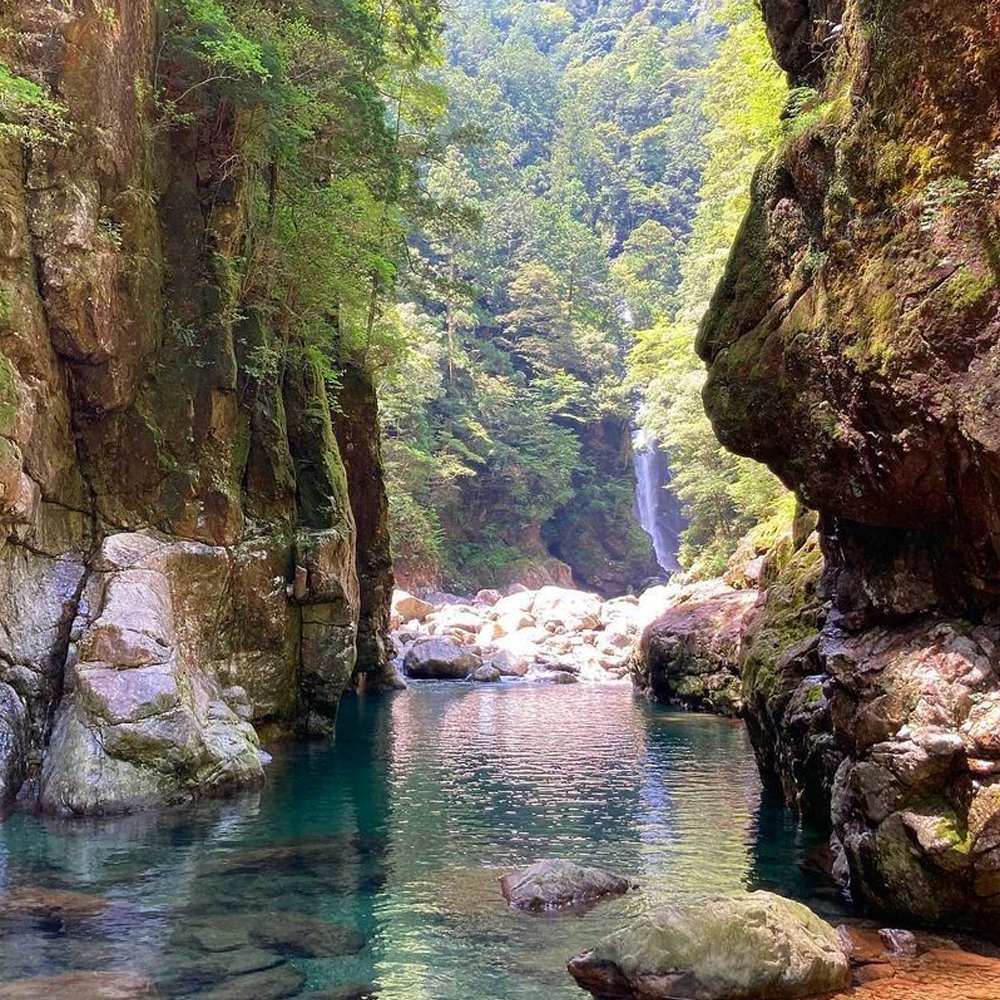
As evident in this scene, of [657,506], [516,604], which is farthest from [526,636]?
[657,506]

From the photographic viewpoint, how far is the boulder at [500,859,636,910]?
336 inches

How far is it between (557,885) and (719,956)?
7.89 feet

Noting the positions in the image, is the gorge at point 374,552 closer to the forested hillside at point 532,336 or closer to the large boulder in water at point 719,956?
the large boulder in water at point 719,956

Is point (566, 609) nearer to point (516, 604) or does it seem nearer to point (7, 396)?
point (516, 604)

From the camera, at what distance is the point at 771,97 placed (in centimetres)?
2081


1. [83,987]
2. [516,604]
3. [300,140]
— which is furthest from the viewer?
[516,604]

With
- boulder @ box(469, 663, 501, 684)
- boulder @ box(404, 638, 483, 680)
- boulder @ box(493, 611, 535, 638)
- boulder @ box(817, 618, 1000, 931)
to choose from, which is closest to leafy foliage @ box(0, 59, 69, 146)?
boulder @ box(817, 618, 1000, 931)

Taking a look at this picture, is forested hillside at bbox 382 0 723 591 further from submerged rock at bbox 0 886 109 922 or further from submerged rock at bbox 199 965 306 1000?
submerged rock at bbox 199 965 306 1000

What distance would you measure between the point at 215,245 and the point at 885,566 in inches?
465

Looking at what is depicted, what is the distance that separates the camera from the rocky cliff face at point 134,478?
39.9 ft

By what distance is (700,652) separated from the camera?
76.4 ft

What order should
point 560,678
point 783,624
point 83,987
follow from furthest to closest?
point 560,678, point 783,624, point 83,987

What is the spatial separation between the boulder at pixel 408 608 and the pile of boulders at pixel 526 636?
4 cm

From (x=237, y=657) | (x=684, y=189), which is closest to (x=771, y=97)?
(x=237, y=657)
